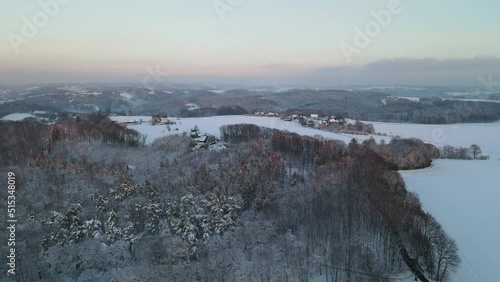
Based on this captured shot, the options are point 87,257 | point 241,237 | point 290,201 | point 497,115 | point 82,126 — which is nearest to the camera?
point 87,257

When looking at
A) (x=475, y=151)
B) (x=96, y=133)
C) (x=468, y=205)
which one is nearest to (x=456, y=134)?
(x=475, y=151)

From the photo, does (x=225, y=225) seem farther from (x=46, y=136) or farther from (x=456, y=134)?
(x=456, y=134)

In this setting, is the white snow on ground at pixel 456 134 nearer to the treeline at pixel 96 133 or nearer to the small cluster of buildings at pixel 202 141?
the small cluster of buildings at pixel 202 141

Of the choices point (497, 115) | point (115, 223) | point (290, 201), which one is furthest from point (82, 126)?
point (497, 115)

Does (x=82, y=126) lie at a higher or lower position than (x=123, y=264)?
higher

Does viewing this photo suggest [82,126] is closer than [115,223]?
No

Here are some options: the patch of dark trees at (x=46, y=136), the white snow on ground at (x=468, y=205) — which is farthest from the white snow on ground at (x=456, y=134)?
the patch of dark trees at (x=46, y=136)

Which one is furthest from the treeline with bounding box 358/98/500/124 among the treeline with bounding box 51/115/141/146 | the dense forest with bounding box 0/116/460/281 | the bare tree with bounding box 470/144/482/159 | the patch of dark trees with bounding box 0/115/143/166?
the patch of dark trees with bounding box 0/115/143/166

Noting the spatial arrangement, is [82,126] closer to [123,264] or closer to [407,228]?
[123,264]
